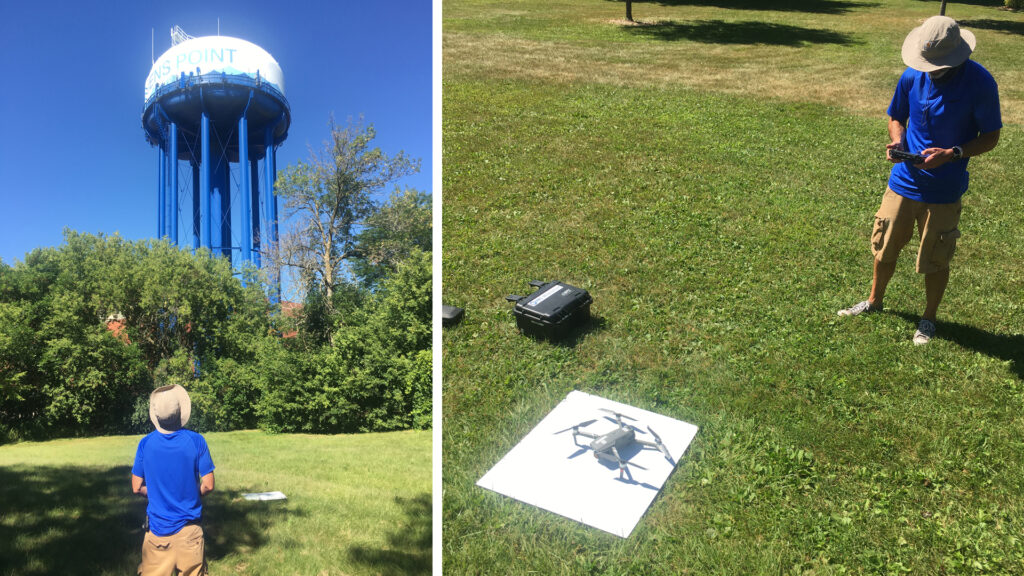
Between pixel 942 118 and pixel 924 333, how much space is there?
139cm

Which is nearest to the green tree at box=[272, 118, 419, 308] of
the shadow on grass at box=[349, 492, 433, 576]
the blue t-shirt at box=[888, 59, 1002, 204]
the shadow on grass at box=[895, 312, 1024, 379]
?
the shadow on grass at box=[349, 492, 433, 576]

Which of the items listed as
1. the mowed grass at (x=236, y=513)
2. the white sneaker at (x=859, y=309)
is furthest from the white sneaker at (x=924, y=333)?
the mowed grass at (x=236, y=513)

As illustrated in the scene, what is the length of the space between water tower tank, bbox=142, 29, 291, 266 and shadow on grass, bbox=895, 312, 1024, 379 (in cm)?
431

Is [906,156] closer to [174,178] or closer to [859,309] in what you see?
[859,309]

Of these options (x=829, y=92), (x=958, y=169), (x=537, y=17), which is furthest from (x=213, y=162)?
(x=537, y=17)

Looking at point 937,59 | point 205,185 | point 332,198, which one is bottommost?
point 332,198

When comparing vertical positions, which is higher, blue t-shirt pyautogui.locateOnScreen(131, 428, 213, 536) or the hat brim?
the hat brim

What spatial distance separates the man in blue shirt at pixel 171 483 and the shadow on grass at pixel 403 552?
57cm

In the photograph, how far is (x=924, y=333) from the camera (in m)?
4.36

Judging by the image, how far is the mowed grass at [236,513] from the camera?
7.14 feet

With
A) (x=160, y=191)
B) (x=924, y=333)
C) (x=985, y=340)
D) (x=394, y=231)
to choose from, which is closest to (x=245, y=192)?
(x=160, y=191)

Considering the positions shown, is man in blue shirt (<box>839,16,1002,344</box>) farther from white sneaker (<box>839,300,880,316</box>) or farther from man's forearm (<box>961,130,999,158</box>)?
white sneaker (<box>839,300,880,316</box>)

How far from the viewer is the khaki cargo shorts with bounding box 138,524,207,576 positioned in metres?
2.16

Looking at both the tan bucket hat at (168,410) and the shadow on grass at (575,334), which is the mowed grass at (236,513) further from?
the shadow on grass at (575,334)
